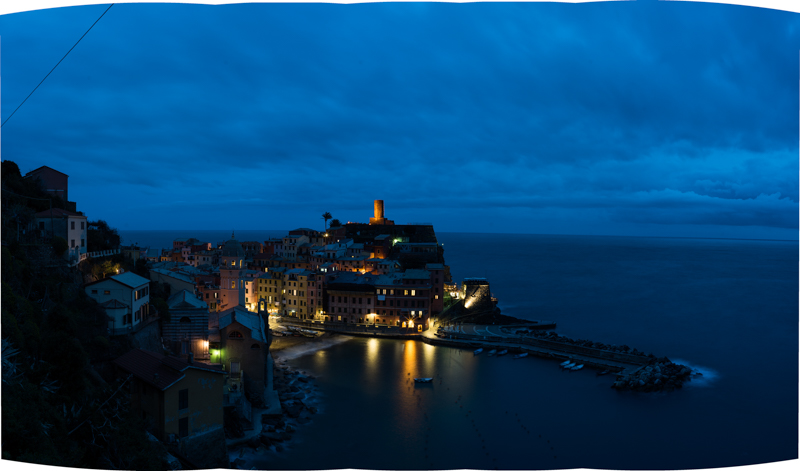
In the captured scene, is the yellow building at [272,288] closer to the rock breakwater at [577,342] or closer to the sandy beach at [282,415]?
the sandy beach at [282,415]

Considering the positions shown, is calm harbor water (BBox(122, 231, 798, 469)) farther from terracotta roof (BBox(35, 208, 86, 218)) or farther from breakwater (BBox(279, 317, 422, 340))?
terracotta roof (BBox(35, 208, 86, 218))

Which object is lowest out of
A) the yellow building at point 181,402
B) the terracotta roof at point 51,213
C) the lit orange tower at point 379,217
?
the yellow building at point 181,402

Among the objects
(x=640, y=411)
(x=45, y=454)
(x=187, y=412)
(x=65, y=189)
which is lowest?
(x=640, y=411)

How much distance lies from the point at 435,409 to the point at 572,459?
4157mm

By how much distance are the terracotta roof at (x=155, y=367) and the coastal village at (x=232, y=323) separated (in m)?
0.02

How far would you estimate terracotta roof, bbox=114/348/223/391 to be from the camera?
20.8 feet

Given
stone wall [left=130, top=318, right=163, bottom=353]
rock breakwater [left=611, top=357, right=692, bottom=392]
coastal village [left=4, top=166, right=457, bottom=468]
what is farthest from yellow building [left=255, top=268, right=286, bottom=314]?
rock breakwater [left=611, top=357, right=692, bottom=392]

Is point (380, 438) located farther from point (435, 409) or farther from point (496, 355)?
point (496, 355)

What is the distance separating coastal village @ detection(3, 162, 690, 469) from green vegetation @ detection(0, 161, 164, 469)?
3.9 inches

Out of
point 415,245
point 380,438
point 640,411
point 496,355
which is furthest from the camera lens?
point 415,245

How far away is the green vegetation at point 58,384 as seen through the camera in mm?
3391

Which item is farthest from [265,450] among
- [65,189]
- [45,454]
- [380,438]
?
[65,189]

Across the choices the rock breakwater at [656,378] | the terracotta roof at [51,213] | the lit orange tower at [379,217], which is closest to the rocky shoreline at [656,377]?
the rock breakwater at [656,378]

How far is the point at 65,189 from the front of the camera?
41.1 feet
